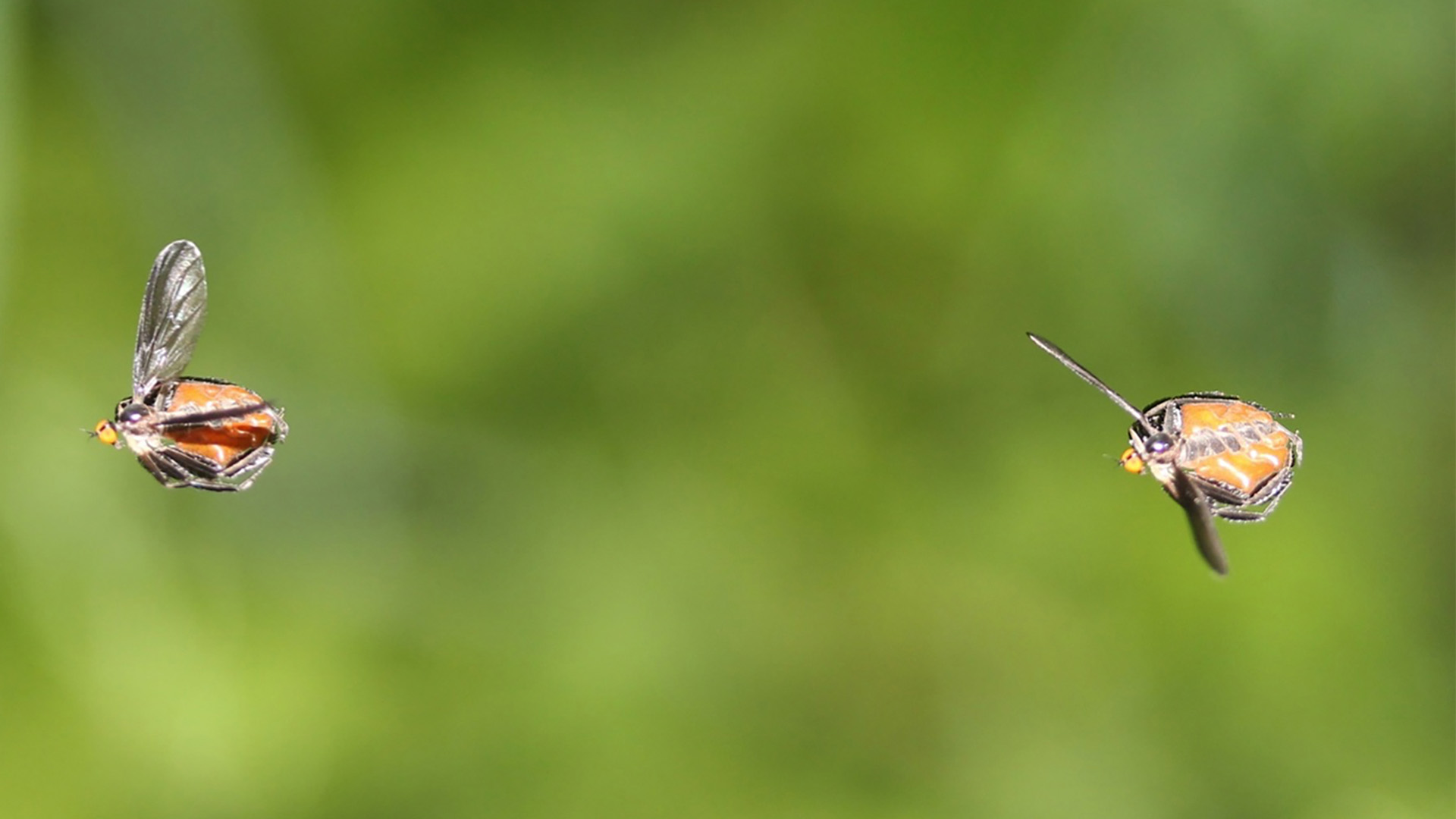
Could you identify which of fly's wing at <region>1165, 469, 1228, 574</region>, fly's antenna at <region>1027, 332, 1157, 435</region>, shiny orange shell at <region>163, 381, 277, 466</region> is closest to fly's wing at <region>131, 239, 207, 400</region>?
shiny orange shell at <region>163, 381, 277, 466</region>

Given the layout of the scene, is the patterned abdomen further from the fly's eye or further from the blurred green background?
the blurred green background

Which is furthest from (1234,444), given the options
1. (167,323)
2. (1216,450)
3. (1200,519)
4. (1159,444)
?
(167,323)

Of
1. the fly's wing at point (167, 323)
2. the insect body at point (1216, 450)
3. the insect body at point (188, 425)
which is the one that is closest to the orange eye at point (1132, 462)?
the insect body at point (1216, 450)

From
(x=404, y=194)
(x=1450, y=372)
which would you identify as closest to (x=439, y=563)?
(x=404, y=194)

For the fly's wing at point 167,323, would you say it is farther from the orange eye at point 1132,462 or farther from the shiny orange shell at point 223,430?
the orange eye at point 1132,462

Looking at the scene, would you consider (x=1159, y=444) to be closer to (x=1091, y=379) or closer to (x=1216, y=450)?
(x=1216, y=450)

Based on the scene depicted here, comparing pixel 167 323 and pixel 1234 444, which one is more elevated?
pixel 1234 444
